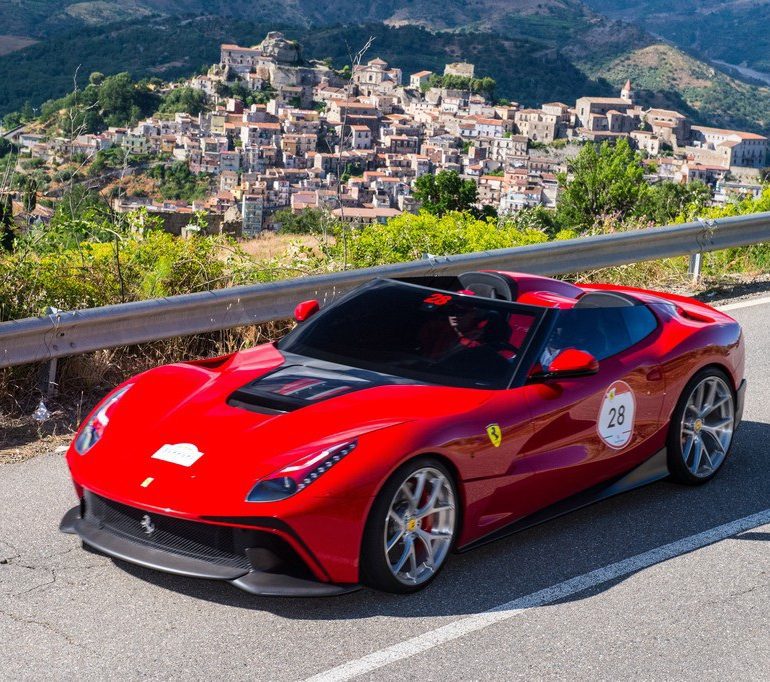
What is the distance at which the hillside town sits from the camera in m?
93.5

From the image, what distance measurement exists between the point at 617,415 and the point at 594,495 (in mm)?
396

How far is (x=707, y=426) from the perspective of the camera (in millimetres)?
6059

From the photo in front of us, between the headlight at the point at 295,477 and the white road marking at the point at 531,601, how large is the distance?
0.65 metres

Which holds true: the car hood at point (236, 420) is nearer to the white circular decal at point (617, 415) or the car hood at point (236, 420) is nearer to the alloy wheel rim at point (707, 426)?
the white circular decal at point (617, 415)

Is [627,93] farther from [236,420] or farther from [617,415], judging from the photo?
[236,420]

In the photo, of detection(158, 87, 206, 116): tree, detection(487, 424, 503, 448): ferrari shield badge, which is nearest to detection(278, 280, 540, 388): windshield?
detection(487, 424, 503, 448): ferrari shield badge

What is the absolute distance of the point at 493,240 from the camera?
1126 cm

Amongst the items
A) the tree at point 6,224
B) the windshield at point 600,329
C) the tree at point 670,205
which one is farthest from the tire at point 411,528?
the tree at point 670,205

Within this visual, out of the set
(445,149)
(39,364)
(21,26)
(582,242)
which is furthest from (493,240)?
(21,26)

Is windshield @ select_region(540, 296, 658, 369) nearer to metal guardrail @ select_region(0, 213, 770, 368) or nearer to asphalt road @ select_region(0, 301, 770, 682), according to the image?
asphalt road @ select_region(0, 301, 770, 682)

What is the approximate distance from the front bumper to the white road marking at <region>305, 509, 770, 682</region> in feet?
1.16

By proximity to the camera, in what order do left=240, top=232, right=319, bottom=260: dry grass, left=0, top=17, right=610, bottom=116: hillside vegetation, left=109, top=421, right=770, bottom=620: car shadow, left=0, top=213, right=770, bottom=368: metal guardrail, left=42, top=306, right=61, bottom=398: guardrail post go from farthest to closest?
1. left=0, top=17, right=610, bottom=116: hillside vegetation
2. left=240, top=232, right=319, bottom=260: dry grass
3. left=42, top=306, right=61, bottom=398: guardrail post
4. left=0, top=213, right=770, bottom=368: metal guardrail
5. left=109, top=421, right=770, bottom=620: car shadow

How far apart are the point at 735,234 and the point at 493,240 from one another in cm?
243

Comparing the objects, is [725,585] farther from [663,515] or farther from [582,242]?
[582,242]
